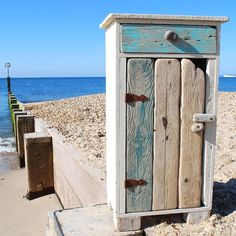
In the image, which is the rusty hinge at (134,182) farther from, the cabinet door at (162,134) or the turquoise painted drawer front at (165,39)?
the turquoise painted drawer front at (165,39)

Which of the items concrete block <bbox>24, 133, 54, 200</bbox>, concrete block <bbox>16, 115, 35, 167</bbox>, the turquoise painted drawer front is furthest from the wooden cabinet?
concrete block <bbox>16, 115, 35, 167</bbox>

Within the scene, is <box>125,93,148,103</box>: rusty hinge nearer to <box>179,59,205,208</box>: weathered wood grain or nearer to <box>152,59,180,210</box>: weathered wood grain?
<box>152,59,180,210</box>: weathered wood grain

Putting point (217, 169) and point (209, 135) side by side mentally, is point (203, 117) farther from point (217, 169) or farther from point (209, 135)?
point (217, 169)

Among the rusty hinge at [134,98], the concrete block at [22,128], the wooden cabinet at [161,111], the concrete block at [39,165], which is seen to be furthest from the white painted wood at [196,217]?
the concrete block at [22,128]

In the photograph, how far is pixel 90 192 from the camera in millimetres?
4074

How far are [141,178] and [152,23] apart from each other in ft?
3.63

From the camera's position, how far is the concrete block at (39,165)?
629 cm

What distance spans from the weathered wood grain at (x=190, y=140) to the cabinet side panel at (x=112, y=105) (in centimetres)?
49

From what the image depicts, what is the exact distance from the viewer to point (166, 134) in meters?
2.51

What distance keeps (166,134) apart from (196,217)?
72 centimetres

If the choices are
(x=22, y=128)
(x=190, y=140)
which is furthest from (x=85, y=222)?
(x=22, y=128)

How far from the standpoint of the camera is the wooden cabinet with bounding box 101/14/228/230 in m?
2.39

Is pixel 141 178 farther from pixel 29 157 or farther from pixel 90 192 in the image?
pixel 29 157

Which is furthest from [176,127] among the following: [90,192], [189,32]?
[90,192]
